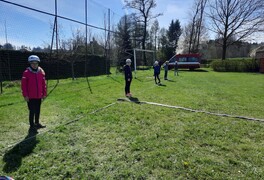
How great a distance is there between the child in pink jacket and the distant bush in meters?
27.8

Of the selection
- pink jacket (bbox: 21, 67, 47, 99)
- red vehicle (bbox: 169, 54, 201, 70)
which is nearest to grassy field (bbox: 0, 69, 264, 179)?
pink jacket (bbox: 21, 67, 47, 99)

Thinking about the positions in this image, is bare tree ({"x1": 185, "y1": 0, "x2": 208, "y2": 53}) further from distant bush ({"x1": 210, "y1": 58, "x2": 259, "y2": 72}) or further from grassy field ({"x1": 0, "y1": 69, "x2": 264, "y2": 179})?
grassy field ({"x1": 0, "y1": 69, "x2": 264, "y2": 179})

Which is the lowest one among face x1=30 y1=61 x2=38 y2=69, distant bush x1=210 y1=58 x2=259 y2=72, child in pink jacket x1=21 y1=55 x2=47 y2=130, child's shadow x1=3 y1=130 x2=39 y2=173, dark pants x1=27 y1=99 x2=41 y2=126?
child's shadow x1=3 y1=130 x2=39 y2=173

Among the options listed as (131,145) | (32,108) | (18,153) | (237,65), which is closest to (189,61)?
(237,65)

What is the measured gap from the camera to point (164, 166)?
2664 millimetres

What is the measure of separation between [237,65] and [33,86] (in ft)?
92.8

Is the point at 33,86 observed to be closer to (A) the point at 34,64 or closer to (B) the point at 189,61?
(A) the point at 34,64

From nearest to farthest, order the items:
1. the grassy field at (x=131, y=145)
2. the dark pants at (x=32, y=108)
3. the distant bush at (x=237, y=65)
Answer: the grassy field at (x=131, y=145) < the dark pants at (x=32, y=108) < the distant bush at (x=237, y=65)

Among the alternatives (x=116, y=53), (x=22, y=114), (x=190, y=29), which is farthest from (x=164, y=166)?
(x=190, y=29)

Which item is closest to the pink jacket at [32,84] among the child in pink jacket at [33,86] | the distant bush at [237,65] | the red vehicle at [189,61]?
the child in pink jacket at [33,86]

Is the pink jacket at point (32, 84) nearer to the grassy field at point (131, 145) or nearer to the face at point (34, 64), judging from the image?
the face at point (34, 64)

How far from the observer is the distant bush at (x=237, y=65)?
2491cm

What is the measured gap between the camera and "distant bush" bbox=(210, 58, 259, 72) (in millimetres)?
24906

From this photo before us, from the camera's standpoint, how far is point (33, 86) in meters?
3.81
